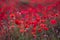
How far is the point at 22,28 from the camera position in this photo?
7.80 ft

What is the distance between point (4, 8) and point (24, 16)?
0.29 meters

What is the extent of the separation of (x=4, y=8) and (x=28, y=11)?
321 mm

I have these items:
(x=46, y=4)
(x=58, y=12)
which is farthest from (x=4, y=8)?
(x=58, y=12)

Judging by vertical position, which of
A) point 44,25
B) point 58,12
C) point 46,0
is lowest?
point 44,25

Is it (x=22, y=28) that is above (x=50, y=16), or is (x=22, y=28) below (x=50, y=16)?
below

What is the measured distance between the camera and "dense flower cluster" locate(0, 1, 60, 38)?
7.72 feet

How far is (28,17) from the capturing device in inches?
95.0

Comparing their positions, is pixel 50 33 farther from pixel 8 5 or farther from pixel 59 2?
pixel 8 5

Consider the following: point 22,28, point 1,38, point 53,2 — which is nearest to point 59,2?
point 53,2

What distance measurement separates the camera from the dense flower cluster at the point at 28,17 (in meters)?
2.35

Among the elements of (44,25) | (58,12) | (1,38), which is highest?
(58,12)

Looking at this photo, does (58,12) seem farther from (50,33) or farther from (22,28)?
(22,28)

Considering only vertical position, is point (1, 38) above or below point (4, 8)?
below

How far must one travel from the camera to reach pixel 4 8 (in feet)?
8.08
